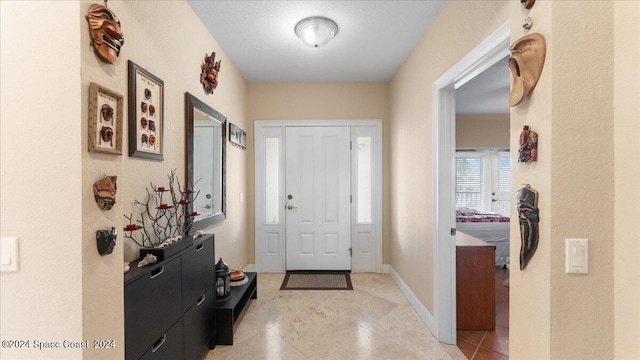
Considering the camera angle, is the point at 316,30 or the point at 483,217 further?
the point at 483,217

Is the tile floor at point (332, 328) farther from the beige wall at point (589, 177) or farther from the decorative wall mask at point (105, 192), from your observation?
the decorative wall mask at point (105, 192)

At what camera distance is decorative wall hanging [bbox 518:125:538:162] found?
0.98m

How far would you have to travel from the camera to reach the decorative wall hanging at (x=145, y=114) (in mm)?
1449

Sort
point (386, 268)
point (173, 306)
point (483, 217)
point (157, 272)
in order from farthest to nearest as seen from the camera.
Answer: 1. point (483, 217)
2. point (386, 268)
3. point (173, 306)
4. point (157, 272)

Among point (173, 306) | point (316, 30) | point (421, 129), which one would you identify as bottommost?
point (173, 306)

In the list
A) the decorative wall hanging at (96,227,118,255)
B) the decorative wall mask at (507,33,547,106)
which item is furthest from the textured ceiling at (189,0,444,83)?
the decorative wall hanging at (96,227,118,255)

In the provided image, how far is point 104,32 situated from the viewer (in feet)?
3.11

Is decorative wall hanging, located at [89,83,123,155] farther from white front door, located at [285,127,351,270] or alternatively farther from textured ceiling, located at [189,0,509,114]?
white front door, located at [285,127,351,270]

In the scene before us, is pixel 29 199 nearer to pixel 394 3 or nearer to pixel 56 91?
pixel 56 91

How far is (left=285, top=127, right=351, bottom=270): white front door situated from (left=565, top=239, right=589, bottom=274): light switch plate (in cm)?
297

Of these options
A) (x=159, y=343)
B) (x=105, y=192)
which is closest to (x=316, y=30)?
(x=105, y=192)

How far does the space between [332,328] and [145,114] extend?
218cm

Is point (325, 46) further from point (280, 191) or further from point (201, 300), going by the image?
point (201, 300)

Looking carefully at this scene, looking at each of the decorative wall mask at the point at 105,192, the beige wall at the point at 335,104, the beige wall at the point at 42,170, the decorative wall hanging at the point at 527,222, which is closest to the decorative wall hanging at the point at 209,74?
the beige wall at the point at 335,104
